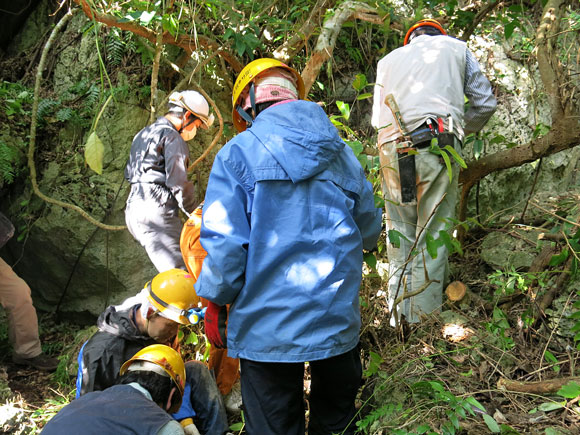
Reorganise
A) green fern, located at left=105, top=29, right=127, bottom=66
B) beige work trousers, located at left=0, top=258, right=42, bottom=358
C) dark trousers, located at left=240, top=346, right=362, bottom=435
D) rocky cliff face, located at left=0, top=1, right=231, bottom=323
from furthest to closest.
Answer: green fern, located at left=105, top=29, right=127, bottom=66 → rocky cliff face, located at left=0, top=1, right=231, bottom=323 → beige work trousers, located at left=0, top=258, right=42, bottom=358 → dark trousers, located at left=240, top=346, right=362, bottom=435

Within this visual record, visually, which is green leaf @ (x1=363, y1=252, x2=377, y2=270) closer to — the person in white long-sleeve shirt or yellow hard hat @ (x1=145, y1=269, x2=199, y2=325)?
the person in white long-sleeve shirt

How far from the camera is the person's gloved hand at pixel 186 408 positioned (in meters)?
2.81

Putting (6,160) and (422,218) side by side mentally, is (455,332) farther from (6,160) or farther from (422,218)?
(6,160)

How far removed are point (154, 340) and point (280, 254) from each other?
146cm

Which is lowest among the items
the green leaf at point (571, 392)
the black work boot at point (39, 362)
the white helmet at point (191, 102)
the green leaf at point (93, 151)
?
the black work boot at point (39, 362)

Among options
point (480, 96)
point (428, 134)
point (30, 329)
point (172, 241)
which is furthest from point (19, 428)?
point (480, 96)

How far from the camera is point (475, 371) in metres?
2.48

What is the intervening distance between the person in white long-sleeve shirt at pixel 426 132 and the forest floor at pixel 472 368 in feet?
0.88

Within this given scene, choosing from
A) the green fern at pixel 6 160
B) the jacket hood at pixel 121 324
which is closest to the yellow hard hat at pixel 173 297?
the jacket hood at pixel 121 324

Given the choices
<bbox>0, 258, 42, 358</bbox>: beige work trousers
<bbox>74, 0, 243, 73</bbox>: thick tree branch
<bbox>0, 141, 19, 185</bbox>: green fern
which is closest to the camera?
<bbox>74, 0, 243, 73</bbox>: thick tree branch

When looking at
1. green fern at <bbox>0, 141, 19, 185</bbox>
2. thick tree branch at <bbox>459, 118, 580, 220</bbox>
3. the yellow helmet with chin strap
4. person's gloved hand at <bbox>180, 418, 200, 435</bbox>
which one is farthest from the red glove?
green fern at <bbox>0, 141, 19, 185</bbox>

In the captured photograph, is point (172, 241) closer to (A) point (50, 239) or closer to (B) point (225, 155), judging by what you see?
(A) point (50, 239)

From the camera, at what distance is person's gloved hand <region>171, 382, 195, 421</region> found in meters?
2.81

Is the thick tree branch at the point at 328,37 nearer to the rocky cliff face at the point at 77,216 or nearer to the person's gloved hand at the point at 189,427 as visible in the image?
the rocky cliff face at the point at 77,216
